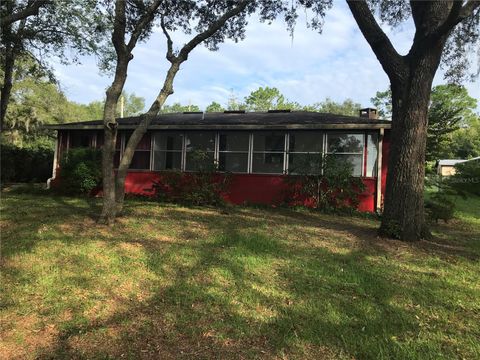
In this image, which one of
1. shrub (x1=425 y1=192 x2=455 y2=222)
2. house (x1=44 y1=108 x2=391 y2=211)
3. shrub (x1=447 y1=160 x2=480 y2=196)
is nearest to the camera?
shrub (x1=425 y1=192 x2=455 y2=222)

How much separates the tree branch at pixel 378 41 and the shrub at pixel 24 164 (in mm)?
17110

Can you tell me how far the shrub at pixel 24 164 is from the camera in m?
20.0

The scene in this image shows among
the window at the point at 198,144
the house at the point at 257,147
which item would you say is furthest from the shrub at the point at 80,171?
the window at the point at 198,144

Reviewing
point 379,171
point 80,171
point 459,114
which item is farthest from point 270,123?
point 459,114

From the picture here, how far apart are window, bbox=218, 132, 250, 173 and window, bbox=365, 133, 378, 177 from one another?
4.08 m

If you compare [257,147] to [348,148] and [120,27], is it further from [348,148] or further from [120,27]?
[120,27]

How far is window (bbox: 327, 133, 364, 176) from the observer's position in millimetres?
13883

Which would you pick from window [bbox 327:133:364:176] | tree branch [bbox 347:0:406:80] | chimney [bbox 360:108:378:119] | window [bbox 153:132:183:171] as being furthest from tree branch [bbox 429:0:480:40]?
window [bbox 153:132:183:171]

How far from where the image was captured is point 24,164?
21.0 meters

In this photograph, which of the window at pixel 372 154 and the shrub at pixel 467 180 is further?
the window at pixel 372 154

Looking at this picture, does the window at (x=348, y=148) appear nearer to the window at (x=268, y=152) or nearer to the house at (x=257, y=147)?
the house at (x=257, y=147)

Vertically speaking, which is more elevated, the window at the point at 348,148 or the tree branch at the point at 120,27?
the tree branch at the point at 120,27

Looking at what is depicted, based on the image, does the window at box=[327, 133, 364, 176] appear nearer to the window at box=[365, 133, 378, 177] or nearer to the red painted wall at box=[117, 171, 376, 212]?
the window at box=[365, 133, 378, 177]

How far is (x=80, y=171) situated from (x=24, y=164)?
812 cm
